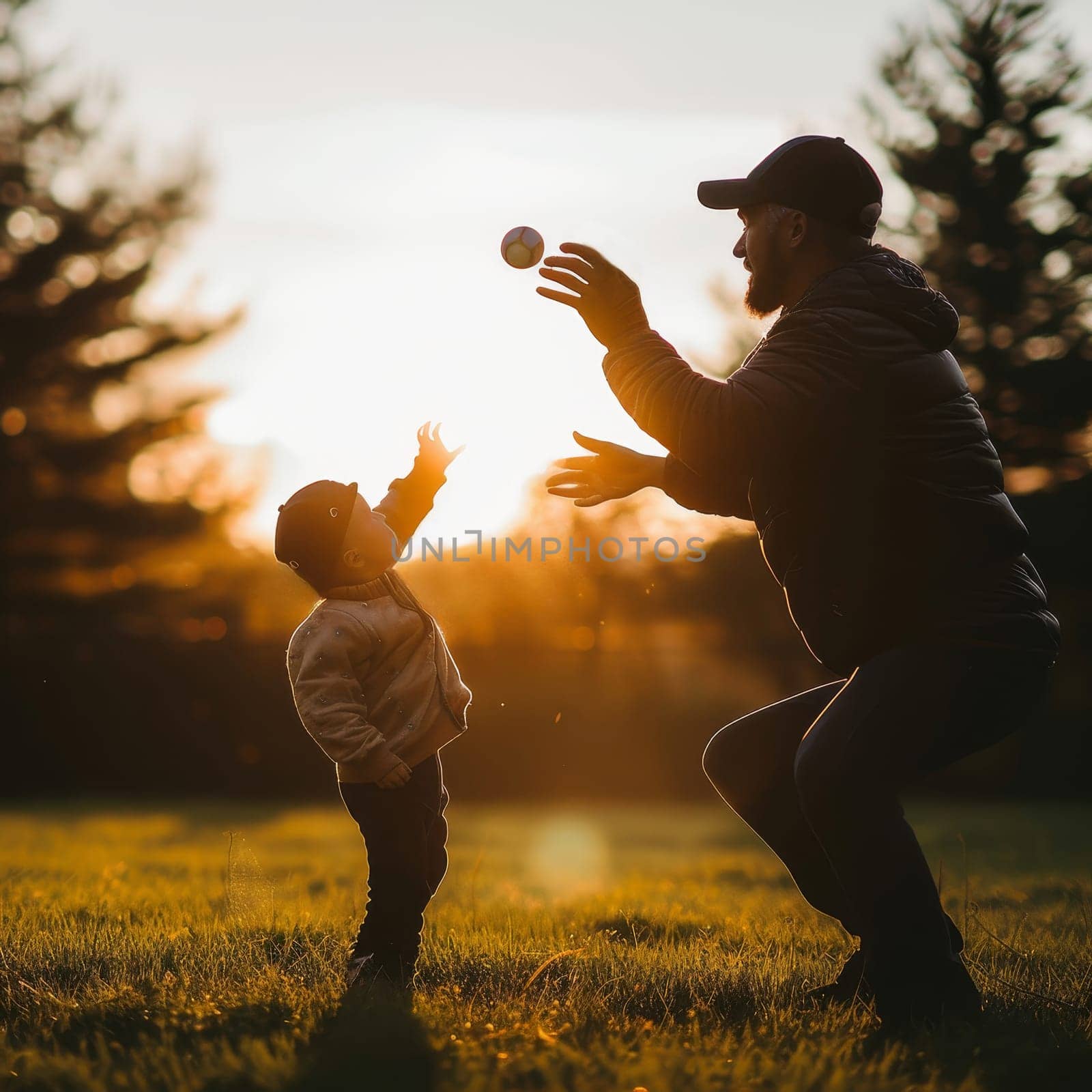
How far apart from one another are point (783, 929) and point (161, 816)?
983 cm

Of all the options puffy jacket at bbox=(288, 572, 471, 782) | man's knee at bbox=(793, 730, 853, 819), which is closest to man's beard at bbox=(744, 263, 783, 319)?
man's knee at bbox=(793, 730, 853, 819)

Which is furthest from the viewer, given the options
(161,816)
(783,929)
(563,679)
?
(563,679)

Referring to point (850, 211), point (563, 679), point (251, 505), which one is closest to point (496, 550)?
point (563, 679)

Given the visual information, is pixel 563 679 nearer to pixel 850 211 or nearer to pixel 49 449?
pixel 49 449

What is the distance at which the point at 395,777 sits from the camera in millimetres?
3688

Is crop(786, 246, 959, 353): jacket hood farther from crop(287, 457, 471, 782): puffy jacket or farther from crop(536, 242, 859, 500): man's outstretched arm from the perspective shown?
crop(287, 457, 471, 782): puffy jacket

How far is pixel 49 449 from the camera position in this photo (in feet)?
69.3

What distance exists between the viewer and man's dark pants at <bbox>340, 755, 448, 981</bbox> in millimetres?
3779

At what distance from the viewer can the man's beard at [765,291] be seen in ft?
→ 10.9

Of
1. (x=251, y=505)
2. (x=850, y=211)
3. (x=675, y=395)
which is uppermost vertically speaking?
(x=251, y=505)

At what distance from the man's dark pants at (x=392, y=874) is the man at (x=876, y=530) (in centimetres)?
138

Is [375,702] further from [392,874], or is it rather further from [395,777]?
[392,874]

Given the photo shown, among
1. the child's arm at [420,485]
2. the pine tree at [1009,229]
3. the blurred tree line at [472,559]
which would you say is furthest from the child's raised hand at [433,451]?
the pine tree at [1009,229]

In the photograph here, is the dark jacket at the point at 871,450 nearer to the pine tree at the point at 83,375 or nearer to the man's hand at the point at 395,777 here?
the man's hand at the point at 395,777
